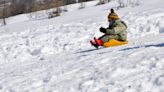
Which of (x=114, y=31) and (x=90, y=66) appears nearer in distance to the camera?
(x=90, y=66)

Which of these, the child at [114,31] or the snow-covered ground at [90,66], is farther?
the child at [114,31]

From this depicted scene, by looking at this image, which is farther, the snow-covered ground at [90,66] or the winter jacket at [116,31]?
the winter jacket at [116,31]

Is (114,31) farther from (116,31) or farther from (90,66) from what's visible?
(90,66)

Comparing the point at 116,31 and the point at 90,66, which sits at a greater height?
the point at 90,66

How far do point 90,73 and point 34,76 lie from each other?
1.24 meters

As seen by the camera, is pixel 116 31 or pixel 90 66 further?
pixel 116 31

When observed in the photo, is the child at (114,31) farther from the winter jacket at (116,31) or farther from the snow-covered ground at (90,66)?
the snow-covered ground at (90,66)

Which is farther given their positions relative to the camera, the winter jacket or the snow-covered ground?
the winter jacket

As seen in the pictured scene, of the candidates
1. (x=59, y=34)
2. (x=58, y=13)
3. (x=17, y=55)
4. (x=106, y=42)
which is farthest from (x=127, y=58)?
(x=58, y=13)

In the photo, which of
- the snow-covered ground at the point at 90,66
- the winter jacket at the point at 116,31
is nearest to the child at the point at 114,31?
the winter jacket at the point at 116,31

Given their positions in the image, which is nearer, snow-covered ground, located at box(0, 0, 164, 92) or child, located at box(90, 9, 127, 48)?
snow-covered ground, located at box(0, 0, 164, 92)

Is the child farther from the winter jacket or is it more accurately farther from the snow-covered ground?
the snow-covered ground

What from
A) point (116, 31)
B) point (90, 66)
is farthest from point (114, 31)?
point (90, 66)

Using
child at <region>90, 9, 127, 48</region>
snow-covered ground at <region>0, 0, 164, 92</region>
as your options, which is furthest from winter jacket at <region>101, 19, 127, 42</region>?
snow-covered ground at <region>0, 0, 164, 92</region>
